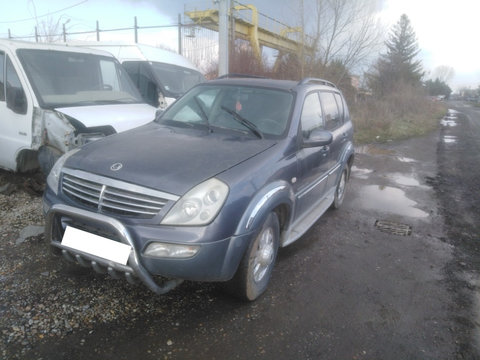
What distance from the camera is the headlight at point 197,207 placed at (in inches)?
88.4

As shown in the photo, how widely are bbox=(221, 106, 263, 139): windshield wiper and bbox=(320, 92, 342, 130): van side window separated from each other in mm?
1286

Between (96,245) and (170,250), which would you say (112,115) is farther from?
(170,250)

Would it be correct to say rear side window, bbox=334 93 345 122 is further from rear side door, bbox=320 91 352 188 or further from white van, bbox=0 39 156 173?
white van, bbox=0 39 156 173

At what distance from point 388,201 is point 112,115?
14.9 feet

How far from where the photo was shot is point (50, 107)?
441 centimetres

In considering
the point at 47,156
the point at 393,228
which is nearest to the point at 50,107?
the point at 47,156

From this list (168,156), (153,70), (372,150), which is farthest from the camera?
(372,150)

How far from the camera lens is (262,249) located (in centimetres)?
281

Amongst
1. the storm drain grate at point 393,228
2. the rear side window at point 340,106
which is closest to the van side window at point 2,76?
the rear side window at point 340,106

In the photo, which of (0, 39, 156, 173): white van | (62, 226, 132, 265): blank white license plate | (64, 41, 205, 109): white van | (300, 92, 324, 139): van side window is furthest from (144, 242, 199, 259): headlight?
(64, 41, 205, 109): white van

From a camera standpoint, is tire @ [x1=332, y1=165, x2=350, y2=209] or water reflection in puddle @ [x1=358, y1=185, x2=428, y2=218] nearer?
tire @ [x1=332, y1=165, x2=350, y2=209]

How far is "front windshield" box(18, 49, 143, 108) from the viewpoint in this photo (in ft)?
15.3

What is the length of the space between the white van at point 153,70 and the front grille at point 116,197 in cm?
507

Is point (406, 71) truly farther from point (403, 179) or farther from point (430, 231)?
point (430, 231)
